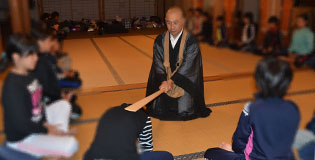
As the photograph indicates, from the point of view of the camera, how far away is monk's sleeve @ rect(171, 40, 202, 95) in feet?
9.08

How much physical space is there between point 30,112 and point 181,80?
6.83 ft

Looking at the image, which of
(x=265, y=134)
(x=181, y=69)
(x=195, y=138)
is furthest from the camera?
(x=181, y=69)

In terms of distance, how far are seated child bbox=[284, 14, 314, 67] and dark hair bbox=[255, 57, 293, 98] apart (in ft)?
0.18

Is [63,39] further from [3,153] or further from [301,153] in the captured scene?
[301,153]

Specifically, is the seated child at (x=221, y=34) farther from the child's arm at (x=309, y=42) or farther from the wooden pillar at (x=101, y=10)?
the wooden pillar at (x=101, y=10)

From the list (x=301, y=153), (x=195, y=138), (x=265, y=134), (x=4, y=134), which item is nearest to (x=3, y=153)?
(x=4, y=134)

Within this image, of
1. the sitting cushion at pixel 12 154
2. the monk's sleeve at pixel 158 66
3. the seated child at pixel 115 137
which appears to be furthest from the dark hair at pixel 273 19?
the monk's sleeve at pixel 158 66

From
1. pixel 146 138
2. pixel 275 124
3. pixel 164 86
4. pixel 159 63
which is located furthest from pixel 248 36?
pixel 159 63

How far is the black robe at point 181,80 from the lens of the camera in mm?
2797

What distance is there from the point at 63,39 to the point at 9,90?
0.22 metres

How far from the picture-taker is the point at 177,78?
2816 millimetres

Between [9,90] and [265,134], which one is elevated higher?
[9,90]

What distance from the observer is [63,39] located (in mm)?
911

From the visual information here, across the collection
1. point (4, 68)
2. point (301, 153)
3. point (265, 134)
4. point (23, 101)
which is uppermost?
point (4, 68)
